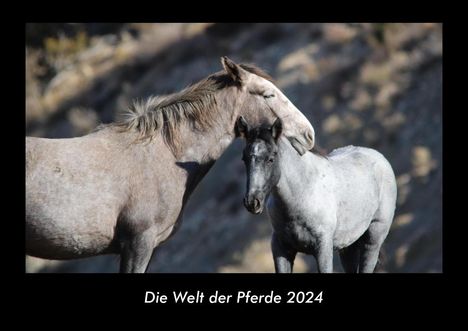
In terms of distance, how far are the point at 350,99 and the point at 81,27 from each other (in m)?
14.4

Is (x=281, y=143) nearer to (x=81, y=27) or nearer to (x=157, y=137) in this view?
(x=157, y=137)

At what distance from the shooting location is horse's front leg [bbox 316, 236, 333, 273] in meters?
7.60

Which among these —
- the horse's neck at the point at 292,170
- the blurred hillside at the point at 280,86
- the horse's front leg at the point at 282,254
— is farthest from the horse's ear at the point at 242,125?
the blurred hillside at the point at 280,86

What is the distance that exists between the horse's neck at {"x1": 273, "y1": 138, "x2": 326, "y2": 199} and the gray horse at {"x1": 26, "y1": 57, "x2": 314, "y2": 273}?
12cm

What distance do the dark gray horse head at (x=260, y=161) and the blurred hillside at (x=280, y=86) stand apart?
9223 millimetres

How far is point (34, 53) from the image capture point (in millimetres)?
32750

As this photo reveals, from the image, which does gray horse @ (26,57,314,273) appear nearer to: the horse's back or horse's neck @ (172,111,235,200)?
horse's neck @ (172,111,235,200)

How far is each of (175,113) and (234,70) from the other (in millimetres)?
741

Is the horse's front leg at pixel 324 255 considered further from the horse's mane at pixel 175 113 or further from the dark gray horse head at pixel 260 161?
the horse's mane at pixel 175 113

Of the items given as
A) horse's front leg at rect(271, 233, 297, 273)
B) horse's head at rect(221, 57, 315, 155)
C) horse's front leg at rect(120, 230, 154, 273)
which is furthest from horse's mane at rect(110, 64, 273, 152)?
horse's front leg at rect(271, 233, 297, 273)

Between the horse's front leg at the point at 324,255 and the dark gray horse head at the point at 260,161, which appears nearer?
the dark gray horse head at the point at 260,161

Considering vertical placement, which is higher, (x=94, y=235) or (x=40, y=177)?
(x=40, y=177)

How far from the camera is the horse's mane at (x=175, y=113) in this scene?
26.3 feet

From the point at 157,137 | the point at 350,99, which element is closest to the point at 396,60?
the point at 350,99
